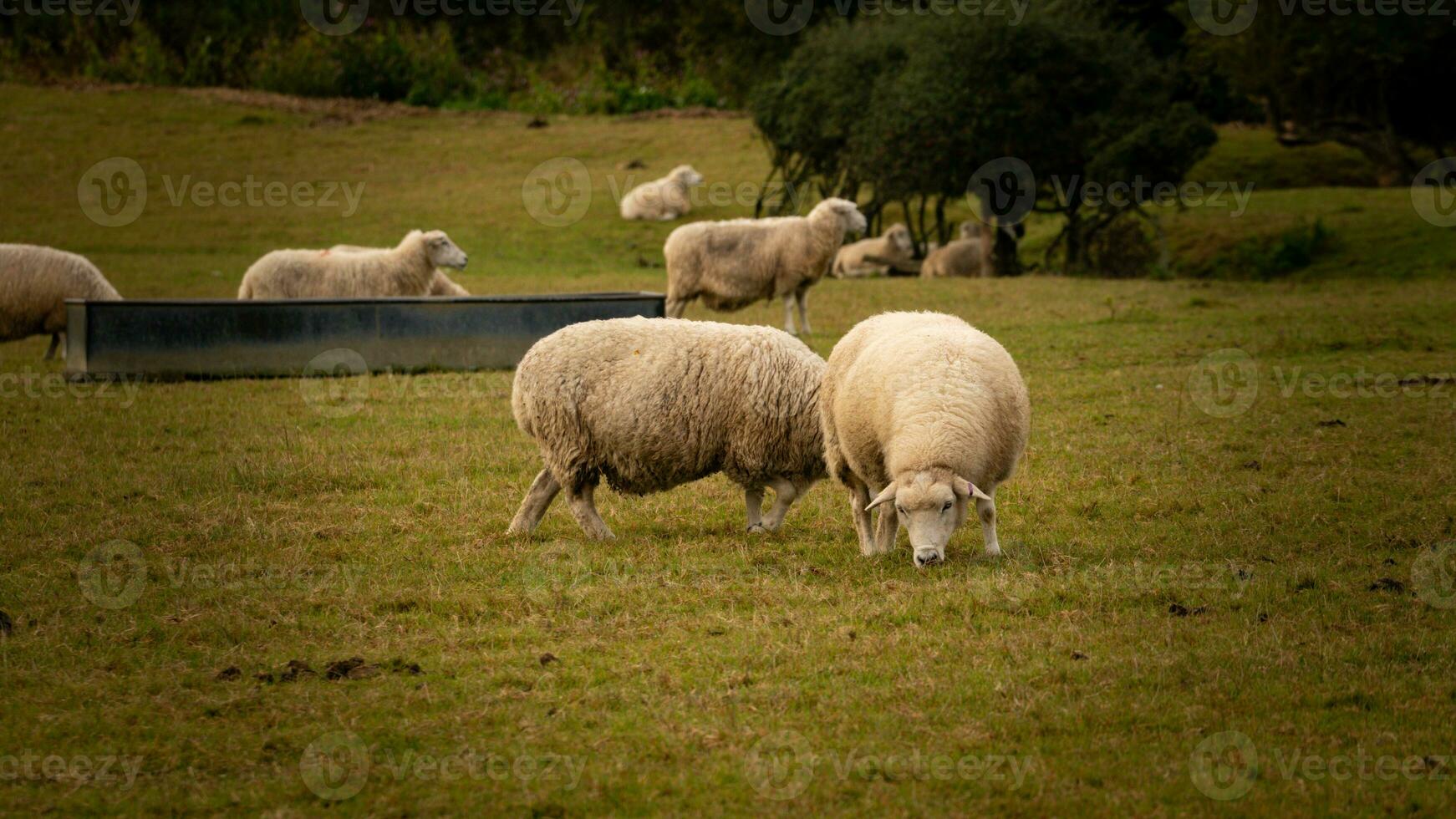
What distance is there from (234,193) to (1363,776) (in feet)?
110

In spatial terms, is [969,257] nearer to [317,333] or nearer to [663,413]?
[317,333]

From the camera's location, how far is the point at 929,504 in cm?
713

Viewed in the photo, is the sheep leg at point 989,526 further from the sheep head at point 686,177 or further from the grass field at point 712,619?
the sheep head at point 686,177

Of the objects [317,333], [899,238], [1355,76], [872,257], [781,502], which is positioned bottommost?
[872,257]

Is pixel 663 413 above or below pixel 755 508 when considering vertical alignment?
above

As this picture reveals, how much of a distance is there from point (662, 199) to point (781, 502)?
25.2 meters

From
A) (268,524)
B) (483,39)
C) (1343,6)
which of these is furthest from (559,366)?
(483,39)

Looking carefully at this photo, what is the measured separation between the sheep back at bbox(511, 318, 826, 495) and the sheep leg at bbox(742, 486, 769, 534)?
0.37 ft

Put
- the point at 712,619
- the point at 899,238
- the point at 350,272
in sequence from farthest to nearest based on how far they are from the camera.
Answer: the point at 899,238, the point at 350,272, the point at 712,619

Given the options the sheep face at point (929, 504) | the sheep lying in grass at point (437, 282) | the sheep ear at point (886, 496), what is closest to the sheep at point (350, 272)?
the sheep lying in grass at point (437, 282)

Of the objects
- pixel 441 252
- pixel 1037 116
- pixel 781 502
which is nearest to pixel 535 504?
pixel 781 502

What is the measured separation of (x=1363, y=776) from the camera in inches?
195

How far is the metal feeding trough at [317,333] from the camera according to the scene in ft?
47.0

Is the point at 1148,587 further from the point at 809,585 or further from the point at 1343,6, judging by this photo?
the point at 1343,6
